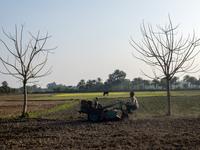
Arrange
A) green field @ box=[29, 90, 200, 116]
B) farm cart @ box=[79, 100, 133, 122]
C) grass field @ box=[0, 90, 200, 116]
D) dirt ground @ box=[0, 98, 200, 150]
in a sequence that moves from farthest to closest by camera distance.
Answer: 1. grass field @ box=[0, 90, 200, 116]
2. green field @ box=[29, 90, 200, 116]
3. farm cart @ box=[79, 100, 133, 122]
4. dirt ground @ box=[0, 98, 200, 150]

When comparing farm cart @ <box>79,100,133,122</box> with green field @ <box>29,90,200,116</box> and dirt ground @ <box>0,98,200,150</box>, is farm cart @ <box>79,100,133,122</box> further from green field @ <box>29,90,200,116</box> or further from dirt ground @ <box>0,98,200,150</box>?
green field @ <box>29,90,200,116</box>

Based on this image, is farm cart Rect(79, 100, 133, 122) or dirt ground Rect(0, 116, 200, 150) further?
farm cart Rect(79, 100, 133, 122)

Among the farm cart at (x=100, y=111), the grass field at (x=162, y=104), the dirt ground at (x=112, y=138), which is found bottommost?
the grass field at (x=162, y=104)

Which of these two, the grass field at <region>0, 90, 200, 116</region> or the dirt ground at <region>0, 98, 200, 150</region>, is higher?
the dirt ground at <region>0, 98, 200, 150</region>

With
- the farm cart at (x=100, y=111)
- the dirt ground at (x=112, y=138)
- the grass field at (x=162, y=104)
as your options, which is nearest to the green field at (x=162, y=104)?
the grass field at (x=162, y=104)

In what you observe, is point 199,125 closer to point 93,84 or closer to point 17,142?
point 17,142

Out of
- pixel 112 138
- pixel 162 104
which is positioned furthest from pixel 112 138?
pixel 162 104

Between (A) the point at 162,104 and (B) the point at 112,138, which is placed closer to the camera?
(B) the point at 112,138

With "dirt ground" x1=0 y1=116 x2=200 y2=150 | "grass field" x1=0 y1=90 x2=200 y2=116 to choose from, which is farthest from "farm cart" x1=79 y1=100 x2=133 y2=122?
"grass field" x1=0 y1=90 x2=200 y2=116

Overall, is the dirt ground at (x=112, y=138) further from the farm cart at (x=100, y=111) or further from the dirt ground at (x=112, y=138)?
the farm cart at (x=100, y=111)

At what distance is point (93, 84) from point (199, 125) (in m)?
117

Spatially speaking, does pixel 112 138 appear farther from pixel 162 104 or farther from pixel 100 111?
pixel 162 104

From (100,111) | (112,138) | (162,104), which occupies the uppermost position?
(100,111)

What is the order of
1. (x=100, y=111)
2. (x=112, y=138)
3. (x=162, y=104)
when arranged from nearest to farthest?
(x=112, y=138)
(x=100, y=111)
(x=162, y=104)
